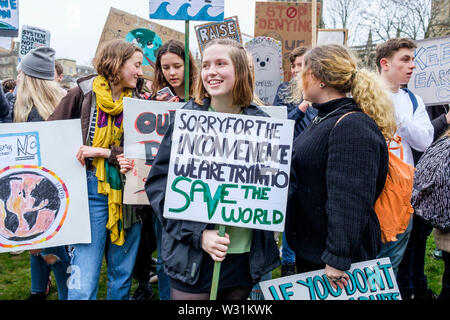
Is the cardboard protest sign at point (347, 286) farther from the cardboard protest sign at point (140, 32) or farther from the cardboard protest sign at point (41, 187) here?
the cardboard protest sign at point (140, 32)

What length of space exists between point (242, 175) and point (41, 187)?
4.65 feet

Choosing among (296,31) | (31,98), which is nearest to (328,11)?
(296,31)

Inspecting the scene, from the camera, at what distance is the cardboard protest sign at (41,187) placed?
7.76 feet

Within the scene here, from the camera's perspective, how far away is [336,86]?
1895 millimetres

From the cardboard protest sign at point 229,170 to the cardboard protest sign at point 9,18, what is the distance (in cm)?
286

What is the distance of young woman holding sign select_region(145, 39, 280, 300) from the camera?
173 cm

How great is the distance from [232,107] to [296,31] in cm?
477

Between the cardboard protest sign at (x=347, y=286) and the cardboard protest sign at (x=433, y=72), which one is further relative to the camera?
the cardboard protest sign at (x=433, y=72)

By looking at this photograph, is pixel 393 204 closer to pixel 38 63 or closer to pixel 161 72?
pixel 161 72

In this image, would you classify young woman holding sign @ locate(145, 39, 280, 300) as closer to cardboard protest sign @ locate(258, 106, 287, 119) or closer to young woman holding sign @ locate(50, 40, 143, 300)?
cardboard protest sign @ locate(258, 106, 287, 119)

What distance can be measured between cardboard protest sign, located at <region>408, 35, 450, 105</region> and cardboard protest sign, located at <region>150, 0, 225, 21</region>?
81.7 inches

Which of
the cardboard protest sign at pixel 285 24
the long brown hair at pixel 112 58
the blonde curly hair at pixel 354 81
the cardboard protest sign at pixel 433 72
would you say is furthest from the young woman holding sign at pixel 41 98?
the cardboard protest sign at pixel 285 24

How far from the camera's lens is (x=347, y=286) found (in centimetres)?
180
